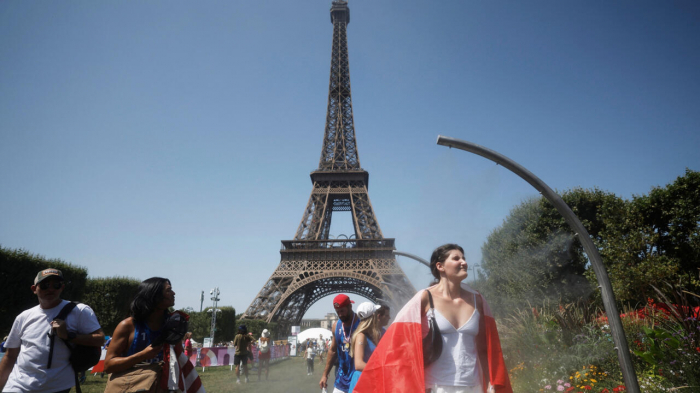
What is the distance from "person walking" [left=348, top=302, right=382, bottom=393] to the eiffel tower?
25580 mm

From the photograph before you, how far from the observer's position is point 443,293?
2.70 metres

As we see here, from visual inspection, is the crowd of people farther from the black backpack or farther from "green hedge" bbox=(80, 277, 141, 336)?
"green hedge" bbox=(80, 277, 141, 336)

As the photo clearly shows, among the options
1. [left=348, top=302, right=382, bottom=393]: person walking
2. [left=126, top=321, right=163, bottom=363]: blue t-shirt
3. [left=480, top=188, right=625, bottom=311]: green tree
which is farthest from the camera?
[left=480, top=188, right=625, bottom=311]: green tree

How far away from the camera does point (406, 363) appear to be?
7.86 feet

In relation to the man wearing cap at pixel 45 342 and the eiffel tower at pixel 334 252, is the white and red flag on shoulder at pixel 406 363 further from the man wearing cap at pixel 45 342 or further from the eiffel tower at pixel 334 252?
the eiffel tower at pixel 334 252

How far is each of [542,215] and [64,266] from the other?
23.5 metres

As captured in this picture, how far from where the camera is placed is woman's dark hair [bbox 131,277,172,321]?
284 cm

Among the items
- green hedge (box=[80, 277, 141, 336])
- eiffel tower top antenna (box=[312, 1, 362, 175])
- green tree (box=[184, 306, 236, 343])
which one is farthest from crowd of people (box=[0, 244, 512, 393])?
eiffel tower top antenna (box=[312, 1, 362, 175])

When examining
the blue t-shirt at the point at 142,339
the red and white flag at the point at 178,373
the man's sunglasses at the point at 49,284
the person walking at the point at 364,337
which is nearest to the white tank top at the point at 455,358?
the person walking at the point at 364,337

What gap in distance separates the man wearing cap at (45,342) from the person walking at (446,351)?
237cm

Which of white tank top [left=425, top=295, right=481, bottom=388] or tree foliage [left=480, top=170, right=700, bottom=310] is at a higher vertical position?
tree foliage [left=480, top=170, right=700, bottom=310]

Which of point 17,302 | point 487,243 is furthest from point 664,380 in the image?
point 17,302

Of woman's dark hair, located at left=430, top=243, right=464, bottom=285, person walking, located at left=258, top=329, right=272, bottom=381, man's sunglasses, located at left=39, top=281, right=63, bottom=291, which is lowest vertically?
person walking, located at left=258, top=329, right=272, bottom=381

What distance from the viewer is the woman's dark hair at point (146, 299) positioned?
2.84 metres
